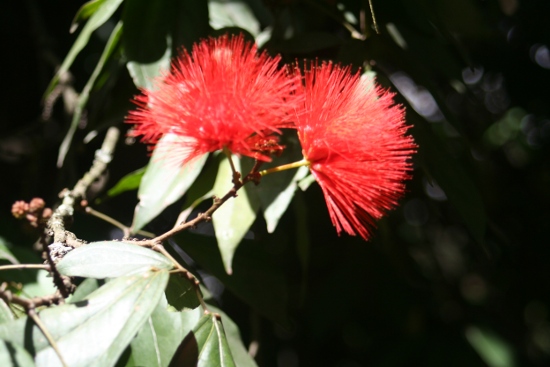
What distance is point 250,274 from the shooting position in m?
1.30

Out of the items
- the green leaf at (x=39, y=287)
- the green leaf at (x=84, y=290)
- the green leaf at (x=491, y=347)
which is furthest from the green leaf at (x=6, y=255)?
the green leaf at (x=491, y=347)

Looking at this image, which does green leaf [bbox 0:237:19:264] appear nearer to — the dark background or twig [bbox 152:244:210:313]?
the dark background

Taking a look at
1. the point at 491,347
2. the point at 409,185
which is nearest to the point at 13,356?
the point at 409,185

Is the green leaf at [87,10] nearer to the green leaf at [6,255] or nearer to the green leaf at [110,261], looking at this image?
the green leaf at [6,255]

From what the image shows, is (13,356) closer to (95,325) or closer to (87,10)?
(95,325)

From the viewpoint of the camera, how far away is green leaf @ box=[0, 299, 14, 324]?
3.07ft

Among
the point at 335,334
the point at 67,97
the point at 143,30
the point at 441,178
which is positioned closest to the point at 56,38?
the point at 67,97

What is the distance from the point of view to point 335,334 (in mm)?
2197

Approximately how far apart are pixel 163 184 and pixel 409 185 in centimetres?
92

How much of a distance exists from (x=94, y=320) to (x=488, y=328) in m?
1.75

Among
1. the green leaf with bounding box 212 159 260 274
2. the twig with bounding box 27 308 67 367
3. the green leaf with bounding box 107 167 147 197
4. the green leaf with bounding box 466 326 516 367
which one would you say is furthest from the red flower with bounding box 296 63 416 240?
the green leaf with bounding box 466 326 516 367

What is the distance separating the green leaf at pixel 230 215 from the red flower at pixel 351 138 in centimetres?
22

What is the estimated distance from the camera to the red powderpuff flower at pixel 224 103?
37.4 inches

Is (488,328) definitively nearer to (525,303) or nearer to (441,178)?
(525,303)
